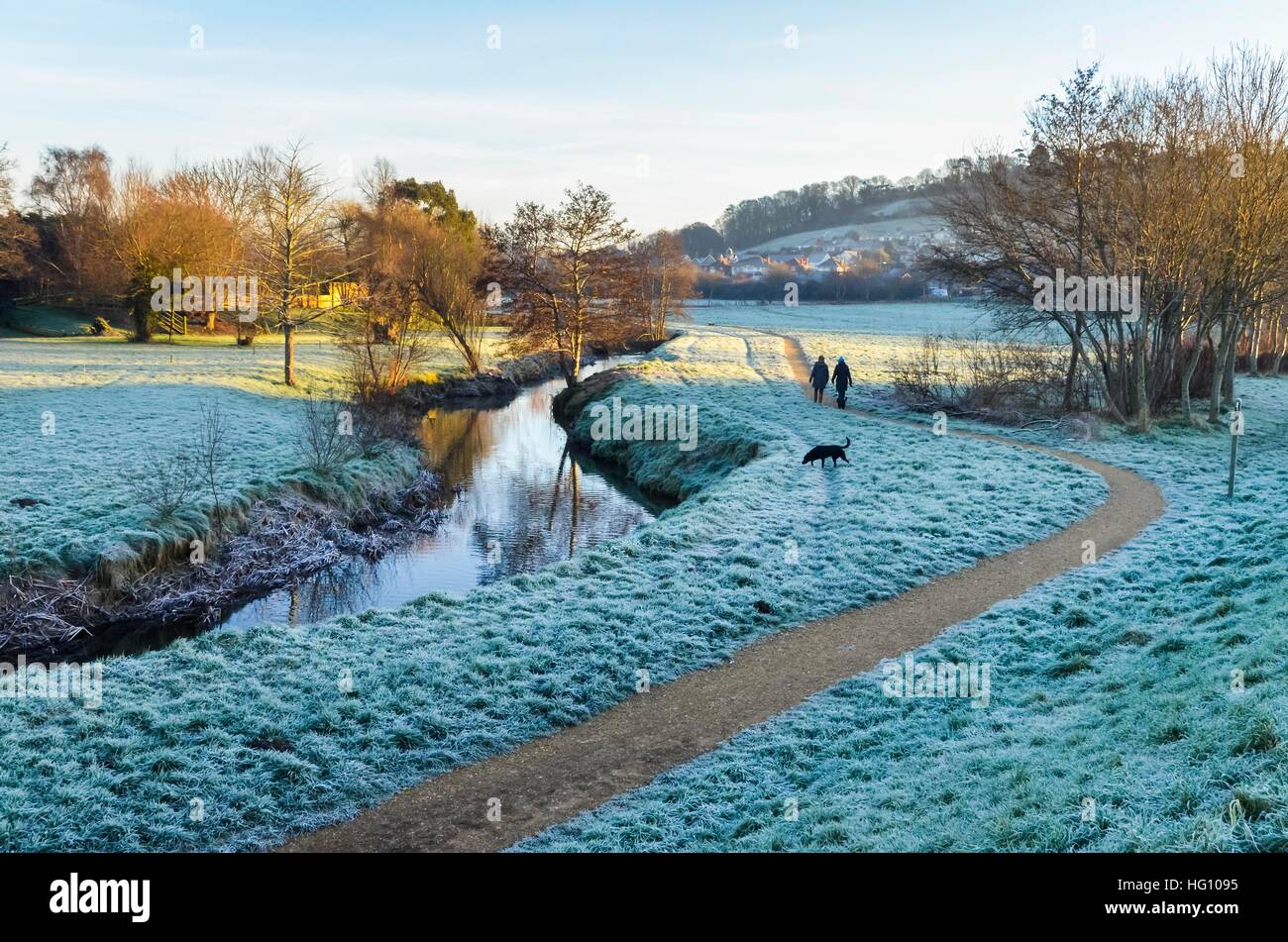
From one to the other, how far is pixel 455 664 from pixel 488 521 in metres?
11.1

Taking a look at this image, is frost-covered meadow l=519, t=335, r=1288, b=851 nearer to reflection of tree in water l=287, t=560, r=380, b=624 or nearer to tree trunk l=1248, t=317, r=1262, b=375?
reflection of tree in water l=287, t=560, r=380, b=624

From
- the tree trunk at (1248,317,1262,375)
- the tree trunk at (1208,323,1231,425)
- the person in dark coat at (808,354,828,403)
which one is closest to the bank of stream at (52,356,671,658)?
the person in dark coat at (808,354,828,403)

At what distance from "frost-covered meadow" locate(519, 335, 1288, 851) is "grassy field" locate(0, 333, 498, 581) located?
39.2 feet

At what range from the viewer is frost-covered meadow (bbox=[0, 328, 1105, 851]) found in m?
8.21

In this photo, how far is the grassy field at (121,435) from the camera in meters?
15.7

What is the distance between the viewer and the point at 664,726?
998cm

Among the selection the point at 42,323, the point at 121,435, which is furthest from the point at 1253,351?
the point at 42,323

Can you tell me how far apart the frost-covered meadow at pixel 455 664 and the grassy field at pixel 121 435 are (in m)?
5.68

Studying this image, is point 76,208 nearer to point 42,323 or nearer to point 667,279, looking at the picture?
point 42,323

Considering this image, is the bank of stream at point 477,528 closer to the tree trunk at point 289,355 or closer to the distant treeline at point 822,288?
the tree trunk at point 289,355

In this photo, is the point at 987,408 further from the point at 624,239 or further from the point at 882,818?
the point at 882,818

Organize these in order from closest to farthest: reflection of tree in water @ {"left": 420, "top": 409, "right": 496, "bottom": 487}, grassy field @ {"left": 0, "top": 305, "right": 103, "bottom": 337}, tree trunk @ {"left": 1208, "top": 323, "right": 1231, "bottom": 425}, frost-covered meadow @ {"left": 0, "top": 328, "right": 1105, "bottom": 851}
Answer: frost-covered meadow @ {"left": 0, "top": 328, "right": 1105, "bottom": 851}, reflection of tree in water @ {"left": 420, "top": 409, "right": 496, "bottom": 487}, tree trunk @ {"left": 1208, "top": 323, "right": 1231, "bottom": 425}, grassy field @ {"left": 0, "top": 305, "right": 103, "bottom": 337}
